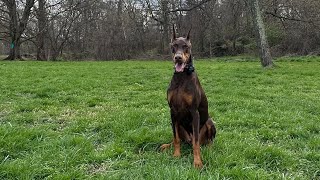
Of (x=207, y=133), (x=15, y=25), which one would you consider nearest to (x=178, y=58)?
(x=207, y=133)

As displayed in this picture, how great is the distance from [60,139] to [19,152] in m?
0.66

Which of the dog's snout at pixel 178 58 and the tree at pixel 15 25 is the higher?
the tree at pixel 15 25

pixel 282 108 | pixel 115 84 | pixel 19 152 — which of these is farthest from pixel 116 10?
pixel 19 152

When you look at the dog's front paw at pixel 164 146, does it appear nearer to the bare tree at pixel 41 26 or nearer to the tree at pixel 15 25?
the tree at pixel 15 25

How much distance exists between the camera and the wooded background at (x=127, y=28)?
34.5m

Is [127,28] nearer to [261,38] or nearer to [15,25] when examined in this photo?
[15,25]

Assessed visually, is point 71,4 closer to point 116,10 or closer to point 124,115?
point 116,10

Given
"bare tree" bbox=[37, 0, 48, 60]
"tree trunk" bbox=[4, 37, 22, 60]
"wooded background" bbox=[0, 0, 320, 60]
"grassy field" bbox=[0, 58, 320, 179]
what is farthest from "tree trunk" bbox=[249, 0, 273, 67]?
"tree trunk" bbox=[4, 37, 22, 60]

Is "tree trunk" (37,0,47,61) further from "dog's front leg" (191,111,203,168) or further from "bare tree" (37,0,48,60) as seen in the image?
"dog's front leg" (191,111,203,168)

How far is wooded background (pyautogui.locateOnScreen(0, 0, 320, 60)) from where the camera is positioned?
113 feet

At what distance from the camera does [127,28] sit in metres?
42.4

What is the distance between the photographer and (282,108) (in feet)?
26.9

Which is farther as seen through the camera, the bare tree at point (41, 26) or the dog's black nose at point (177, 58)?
the bare tree at point (41, 26)

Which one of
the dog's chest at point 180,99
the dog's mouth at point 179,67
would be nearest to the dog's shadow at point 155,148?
the dog's chest at point 180,99
